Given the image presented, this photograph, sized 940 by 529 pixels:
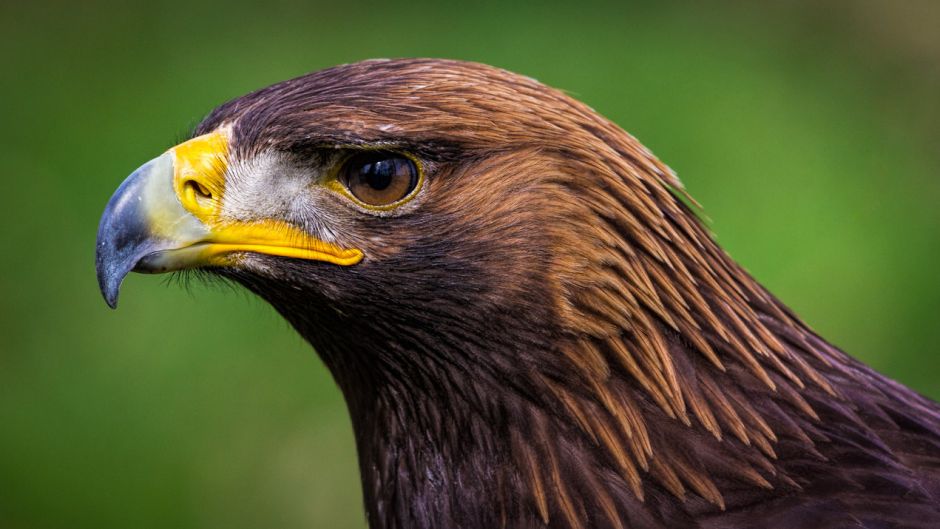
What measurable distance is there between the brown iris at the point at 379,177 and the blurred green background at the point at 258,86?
7.62ft

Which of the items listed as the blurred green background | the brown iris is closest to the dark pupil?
the brown iris

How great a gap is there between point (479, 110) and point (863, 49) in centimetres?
709

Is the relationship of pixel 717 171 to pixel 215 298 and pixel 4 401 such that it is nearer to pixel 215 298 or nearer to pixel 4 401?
pixel 215 298

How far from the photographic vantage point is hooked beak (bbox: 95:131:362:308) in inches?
108

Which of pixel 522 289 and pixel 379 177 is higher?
pixel 379 177

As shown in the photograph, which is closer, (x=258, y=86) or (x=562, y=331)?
(x=562, y=331)

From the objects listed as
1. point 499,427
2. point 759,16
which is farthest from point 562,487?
point 759,16

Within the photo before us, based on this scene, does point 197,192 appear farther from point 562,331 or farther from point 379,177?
point 562,331

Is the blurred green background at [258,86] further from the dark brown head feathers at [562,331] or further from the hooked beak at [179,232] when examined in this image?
the dark brown head feathers at [562,331]

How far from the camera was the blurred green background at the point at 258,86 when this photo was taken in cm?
621

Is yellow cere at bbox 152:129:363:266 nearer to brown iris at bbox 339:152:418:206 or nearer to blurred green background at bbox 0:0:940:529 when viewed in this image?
brown iris at bbox 339:152:418:206

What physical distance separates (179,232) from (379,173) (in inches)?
19.4

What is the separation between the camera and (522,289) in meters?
2.74

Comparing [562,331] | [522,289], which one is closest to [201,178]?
[522,289]
